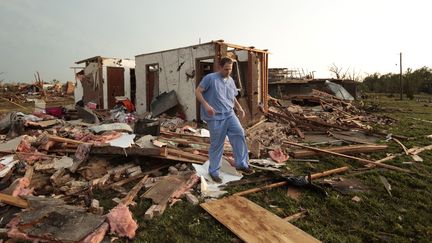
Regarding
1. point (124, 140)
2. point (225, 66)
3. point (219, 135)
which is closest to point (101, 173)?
point (124, 140)

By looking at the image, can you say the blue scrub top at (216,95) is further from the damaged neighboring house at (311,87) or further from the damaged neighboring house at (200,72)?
the damaged neighboring house at (311,87)

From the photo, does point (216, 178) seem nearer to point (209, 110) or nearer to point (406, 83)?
point (209, 110)

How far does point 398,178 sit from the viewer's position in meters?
5.30

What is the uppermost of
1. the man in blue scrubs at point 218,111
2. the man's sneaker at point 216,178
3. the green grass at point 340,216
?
the man in blue scrubs at point 218,111

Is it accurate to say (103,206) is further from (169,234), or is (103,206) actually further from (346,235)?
(346,235)

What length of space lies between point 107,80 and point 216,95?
13.4 m

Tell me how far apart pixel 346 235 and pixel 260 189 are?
1.40m

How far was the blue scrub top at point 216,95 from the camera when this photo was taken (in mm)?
4828

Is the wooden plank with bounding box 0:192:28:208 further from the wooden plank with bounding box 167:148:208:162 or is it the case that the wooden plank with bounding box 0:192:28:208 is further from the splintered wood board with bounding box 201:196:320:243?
the wooden plank with bounding box 167:148:208:162

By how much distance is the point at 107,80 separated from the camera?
16.8 m

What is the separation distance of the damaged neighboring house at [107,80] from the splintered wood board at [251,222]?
1439 centimetres

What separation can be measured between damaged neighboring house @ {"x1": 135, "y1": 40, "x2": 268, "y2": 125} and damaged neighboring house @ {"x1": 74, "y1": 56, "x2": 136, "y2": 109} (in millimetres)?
3661

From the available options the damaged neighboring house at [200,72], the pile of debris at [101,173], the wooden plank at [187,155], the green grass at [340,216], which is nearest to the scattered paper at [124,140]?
the pile of debris at [101,173]

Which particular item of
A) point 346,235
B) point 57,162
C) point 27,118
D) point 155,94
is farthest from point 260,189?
point 155,94
